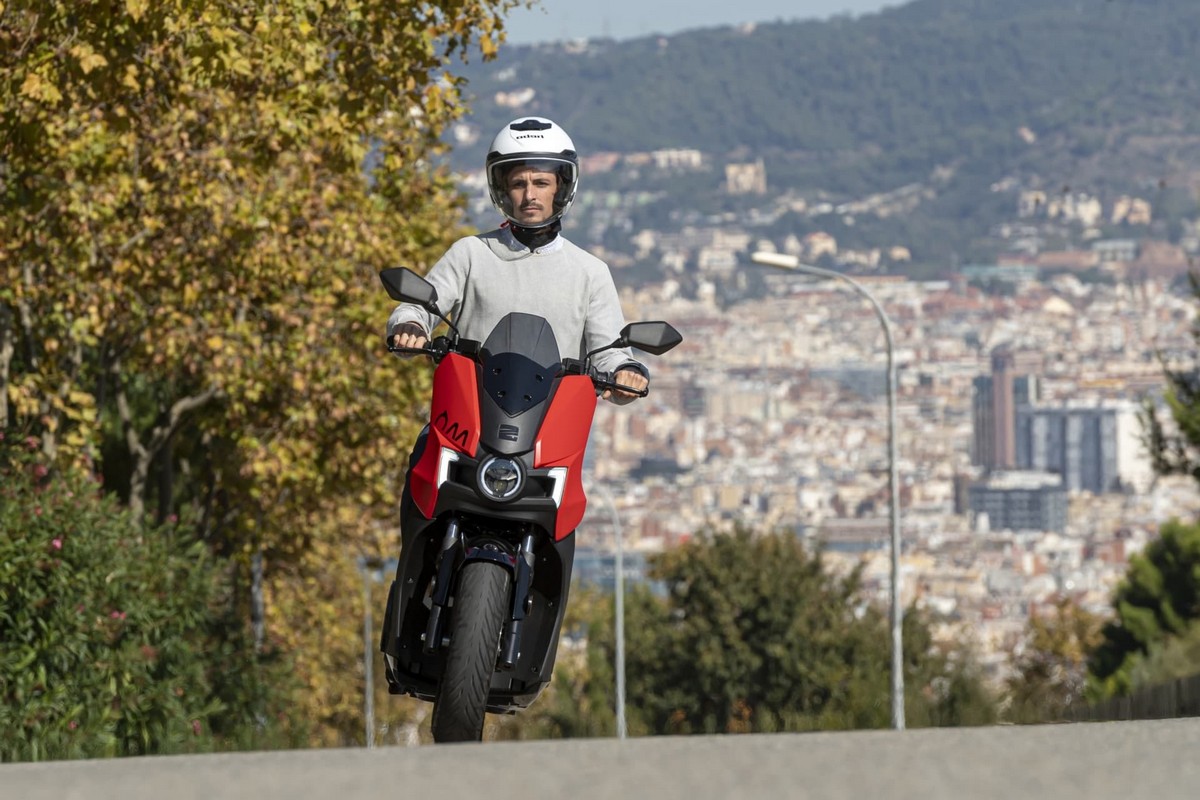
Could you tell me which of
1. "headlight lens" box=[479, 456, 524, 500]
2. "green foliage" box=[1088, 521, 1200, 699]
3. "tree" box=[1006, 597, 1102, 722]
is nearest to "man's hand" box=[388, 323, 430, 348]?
"headlight lens" box=[479, 456, 524, 500]

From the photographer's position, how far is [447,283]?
23.3ft

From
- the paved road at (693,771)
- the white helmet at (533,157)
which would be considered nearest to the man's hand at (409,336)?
the white helmet at (533,157)

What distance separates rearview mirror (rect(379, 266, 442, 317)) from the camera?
A: 673 cm

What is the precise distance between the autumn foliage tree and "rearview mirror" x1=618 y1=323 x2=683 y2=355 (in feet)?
19.1

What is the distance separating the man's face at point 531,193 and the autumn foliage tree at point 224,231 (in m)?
5.31

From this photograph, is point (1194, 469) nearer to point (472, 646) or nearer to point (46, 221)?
point (46, 221)

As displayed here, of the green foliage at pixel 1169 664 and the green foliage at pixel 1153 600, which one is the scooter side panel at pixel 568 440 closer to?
the green foliage at pixel 1169 664

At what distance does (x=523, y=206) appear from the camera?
7137mm

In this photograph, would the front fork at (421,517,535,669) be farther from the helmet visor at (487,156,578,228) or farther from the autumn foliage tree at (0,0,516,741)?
the autumn foliage tree at (0,0,516,741)

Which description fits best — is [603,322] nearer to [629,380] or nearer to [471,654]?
[629,380]

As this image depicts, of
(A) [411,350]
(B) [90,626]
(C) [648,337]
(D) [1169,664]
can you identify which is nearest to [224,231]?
(B) [90,626]

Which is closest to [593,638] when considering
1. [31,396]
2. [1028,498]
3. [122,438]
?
[122,438]

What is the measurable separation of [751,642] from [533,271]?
134 feet

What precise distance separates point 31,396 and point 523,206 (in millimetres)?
11168
